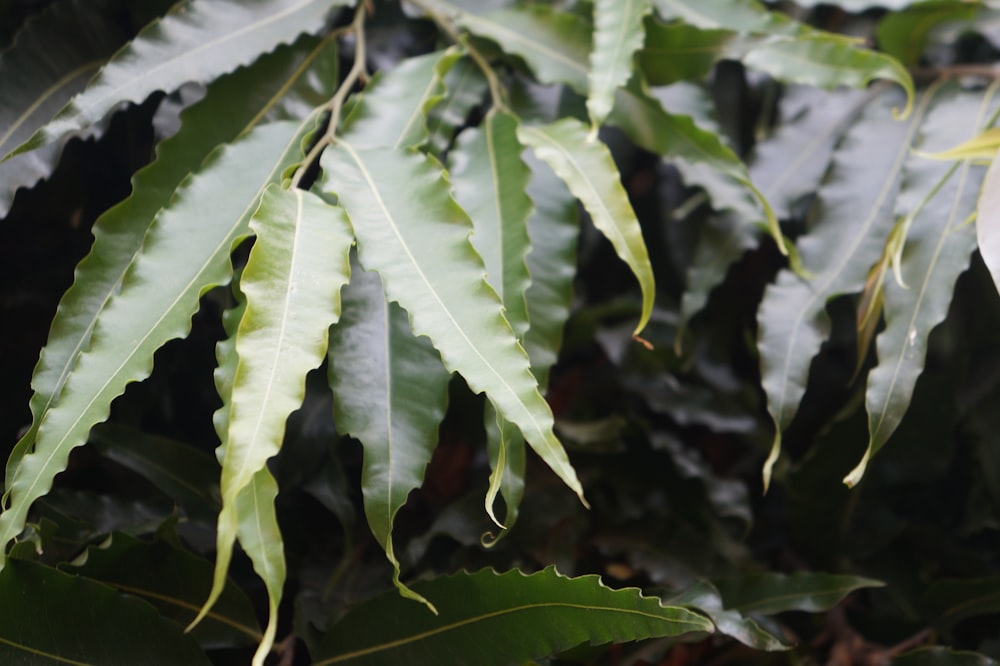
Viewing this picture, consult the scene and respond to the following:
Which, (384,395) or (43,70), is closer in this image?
(384,395)

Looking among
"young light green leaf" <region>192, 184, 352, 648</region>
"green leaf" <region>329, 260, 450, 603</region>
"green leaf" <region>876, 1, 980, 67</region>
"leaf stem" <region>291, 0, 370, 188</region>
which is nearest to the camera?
"young light green leaf" <region>192, 184, 352, 648</region>

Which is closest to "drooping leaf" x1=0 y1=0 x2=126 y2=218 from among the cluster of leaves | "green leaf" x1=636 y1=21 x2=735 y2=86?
the cluster of leaves

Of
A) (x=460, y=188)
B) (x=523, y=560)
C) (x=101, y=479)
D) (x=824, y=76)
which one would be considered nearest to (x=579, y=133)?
(x=460, y=188)

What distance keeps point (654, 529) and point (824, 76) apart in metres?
0.47

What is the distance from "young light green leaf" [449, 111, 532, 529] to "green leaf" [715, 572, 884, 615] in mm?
250

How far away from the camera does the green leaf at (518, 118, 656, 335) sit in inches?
22.7

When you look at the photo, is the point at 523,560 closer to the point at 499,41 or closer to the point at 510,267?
the point at 510,267

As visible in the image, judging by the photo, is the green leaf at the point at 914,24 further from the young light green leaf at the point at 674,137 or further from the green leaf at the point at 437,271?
the green leaf at the point at 437,271

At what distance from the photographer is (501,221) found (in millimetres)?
621

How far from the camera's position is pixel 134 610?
0.56 m

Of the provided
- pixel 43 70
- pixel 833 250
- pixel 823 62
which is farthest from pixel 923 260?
pixel 43 70

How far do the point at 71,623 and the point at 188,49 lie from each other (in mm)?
445

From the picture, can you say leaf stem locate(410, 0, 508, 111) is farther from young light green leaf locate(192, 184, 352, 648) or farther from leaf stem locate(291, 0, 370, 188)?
young light green leaf locate(192, 184, 352, 648)

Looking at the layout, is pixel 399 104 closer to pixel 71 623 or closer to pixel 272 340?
pixel 272 340
